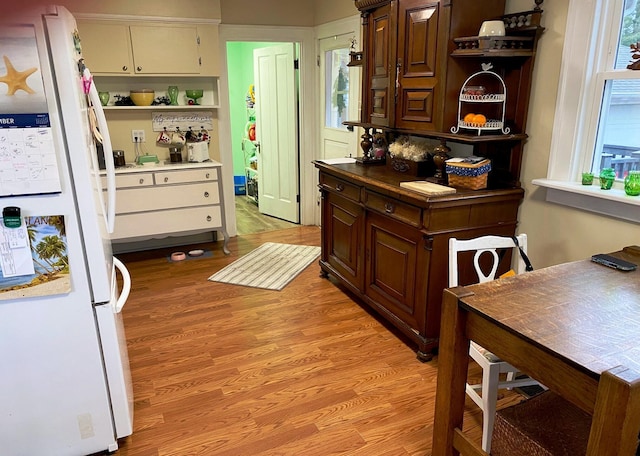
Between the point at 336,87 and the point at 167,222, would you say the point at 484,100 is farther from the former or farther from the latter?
the point at 167,222

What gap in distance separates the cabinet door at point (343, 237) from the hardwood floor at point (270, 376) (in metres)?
0.22

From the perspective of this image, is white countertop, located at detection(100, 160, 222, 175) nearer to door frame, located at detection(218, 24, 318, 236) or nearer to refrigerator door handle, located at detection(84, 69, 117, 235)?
door frame, located at detection(218, 24, 318, 236)

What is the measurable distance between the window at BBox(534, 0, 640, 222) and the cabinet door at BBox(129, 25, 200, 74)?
3013mm

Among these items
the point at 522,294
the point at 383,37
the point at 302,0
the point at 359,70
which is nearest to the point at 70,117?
the point at 522,294

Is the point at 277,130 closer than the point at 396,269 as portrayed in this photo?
No

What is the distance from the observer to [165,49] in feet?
13.0

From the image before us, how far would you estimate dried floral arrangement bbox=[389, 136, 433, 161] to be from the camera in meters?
2.90

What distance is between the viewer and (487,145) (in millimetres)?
2670

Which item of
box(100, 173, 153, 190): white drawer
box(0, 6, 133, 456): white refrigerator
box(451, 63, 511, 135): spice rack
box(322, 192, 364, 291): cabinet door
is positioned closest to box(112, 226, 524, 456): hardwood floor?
box(322, 192, 364, 291): cabinet door

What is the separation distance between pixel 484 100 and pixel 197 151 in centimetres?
266

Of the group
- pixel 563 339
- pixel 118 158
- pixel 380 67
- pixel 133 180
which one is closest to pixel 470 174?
pixel 380 67

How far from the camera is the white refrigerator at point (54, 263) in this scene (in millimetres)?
1462

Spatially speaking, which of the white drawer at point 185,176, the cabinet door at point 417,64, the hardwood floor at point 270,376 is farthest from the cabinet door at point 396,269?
the white drawer at point 185,176

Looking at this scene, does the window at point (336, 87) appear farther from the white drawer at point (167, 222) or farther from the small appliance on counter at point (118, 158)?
the small appliance on counter at point (118, 158)
